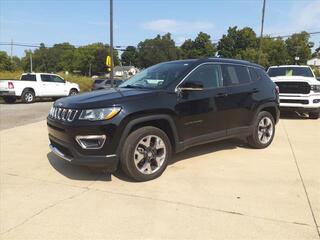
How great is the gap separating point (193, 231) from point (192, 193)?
3.35 feet

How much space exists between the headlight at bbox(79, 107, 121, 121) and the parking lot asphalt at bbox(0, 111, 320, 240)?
945 mm

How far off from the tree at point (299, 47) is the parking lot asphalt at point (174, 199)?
6689 cm

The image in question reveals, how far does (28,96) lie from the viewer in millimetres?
19047

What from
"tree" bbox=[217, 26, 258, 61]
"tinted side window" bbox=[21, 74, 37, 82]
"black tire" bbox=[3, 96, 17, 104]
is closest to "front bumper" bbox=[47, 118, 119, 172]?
"black tire" bbox=[3, 96, 17, 104]

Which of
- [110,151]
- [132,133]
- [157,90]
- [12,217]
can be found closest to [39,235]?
[12,217]

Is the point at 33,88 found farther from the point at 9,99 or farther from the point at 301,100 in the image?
the point at 301,100

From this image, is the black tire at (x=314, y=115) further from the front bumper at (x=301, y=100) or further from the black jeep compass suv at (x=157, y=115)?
the black jeep compass suv at (x=157, y=115)

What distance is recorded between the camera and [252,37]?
277 feet

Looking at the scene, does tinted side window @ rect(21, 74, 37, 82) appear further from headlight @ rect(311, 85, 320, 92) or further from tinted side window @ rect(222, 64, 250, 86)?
tinted side window @ rect(222, 64, 250, 86)

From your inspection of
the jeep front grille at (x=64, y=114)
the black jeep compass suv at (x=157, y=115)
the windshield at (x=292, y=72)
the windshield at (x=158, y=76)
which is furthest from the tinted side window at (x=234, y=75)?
the windshield at (x=292, y=72)

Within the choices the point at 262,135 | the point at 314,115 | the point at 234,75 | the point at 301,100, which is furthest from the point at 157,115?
the point at 314,115

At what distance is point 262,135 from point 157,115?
2.86m

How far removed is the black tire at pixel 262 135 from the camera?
6.70m

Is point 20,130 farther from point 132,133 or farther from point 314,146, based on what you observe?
point 314,146
